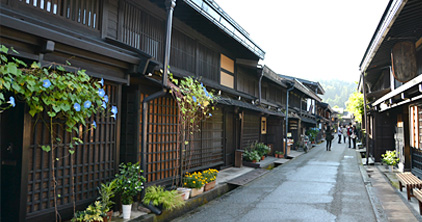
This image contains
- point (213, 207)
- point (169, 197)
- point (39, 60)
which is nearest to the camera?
point (39, 60)

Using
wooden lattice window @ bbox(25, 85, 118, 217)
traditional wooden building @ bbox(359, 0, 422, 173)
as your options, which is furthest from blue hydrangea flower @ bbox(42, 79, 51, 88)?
traditional wooden building @ bbox(359, 0, 422, 173)

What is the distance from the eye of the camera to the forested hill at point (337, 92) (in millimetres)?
160375

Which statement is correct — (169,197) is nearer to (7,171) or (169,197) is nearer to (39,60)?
(7,171)

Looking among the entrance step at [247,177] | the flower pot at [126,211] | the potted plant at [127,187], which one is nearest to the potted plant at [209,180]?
the entrance step at [247,177]

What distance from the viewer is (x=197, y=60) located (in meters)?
11.3

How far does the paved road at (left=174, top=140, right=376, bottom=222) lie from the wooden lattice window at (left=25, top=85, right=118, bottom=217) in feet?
8.00

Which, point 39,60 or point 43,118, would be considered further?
point 43,118

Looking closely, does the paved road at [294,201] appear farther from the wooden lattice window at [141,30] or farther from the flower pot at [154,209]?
the wooden lattice window at [141,30]

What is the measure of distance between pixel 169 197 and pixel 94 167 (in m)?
1.92

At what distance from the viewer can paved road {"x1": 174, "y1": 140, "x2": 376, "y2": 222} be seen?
24.3 ft

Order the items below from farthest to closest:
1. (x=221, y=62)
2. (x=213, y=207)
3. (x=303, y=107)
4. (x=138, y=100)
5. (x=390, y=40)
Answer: (x=303, y=107)
(x=221, y=62)
(x=390, y=40)
(x=213, y=207)
(x=138, y=100)

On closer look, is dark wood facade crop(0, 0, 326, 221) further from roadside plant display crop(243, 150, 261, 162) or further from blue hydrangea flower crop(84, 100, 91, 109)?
roadside plant display crop(243, 150, 261, 162)

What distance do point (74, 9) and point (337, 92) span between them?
19445 cm

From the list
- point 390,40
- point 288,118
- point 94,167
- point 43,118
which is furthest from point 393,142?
point 43,118
